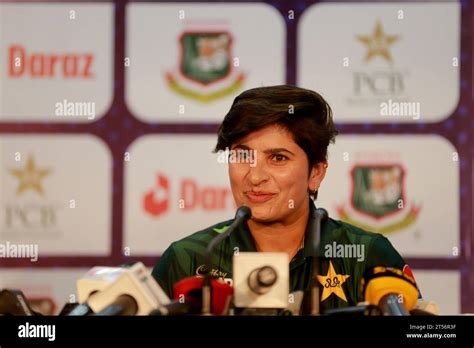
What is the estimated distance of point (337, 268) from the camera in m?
2.56

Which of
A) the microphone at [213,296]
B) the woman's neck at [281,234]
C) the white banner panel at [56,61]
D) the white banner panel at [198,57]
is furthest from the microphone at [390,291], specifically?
the white banner panel at [56,61]

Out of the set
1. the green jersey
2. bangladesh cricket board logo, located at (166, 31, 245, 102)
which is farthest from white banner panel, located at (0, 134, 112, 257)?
the green jersey

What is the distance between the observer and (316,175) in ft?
9.41

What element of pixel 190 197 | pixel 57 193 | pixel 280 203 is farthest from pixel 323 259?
pixel 57 193

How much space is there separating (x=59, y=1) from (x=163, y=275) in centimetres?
129

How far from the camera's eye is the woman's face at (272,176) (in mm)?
2635

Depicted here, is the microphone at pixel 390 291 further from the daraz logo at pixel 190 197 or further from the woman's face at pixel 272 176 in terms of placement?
the daraz logo at pixel 190 197

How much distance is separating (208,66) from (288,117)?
0.70m

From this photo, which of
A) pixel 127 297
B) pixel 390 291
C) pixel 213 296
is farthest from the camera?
pixel 390 291

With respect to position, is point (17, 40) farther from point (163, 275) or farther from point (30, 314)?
point (30, 314)

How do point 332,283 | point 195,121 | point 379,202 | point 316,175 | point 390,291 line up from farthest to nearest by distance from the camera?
point 195,121
point 379,202
point 316,175
point 332,283
point 390,291

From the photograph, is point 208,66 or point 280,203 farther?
point 208,66

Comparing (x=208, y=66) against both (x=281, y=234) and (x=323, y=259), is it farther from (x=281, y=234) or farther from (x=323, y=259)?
(x=323, y=259)

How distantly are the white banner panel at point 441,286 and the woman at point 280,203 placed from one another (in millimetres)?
489
